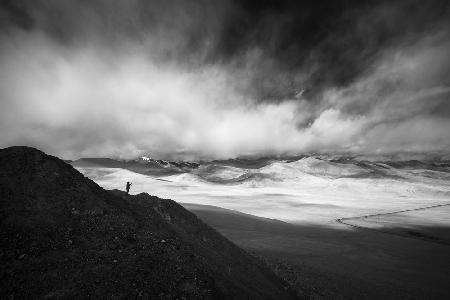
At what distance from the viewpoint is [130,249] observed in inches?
363

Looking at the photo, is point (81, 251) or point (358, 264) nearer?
point (81, 251)

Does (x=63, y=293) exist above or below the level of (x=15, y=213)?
below

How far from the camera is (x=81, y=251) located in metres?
8.50

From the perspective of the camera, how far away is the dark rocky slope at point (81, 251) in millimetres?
7379

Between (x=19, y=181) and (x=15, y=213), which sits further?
(x=19, y=181)

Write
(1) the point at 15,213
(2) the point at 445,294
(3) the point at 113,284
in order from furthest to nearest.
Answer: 1. (2) the point at 445,294
2. (1) the point at 15,213
3. (3) the point at 113,284

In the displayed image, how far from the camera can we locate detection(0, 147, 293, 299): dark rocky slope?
24.2ft

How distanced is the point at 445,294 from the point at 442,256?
14.8 meters

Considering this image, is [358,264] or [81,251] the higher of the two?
[81,251]

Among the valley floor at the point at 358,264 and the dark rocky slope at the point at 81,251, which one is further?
the valley floor at the point at 358,264

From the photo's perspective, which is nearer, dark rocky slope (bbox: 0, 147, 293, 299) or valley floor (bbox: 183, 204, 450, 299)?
dark rocky slope (bbox: 0, 147, 293, 299)

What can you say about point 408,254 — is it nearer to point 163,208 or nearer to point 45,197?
point 163,208

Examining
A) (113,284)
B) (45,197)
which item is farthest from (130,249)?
(45,197)

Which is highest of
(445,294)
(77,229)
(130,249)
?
(77,229)
